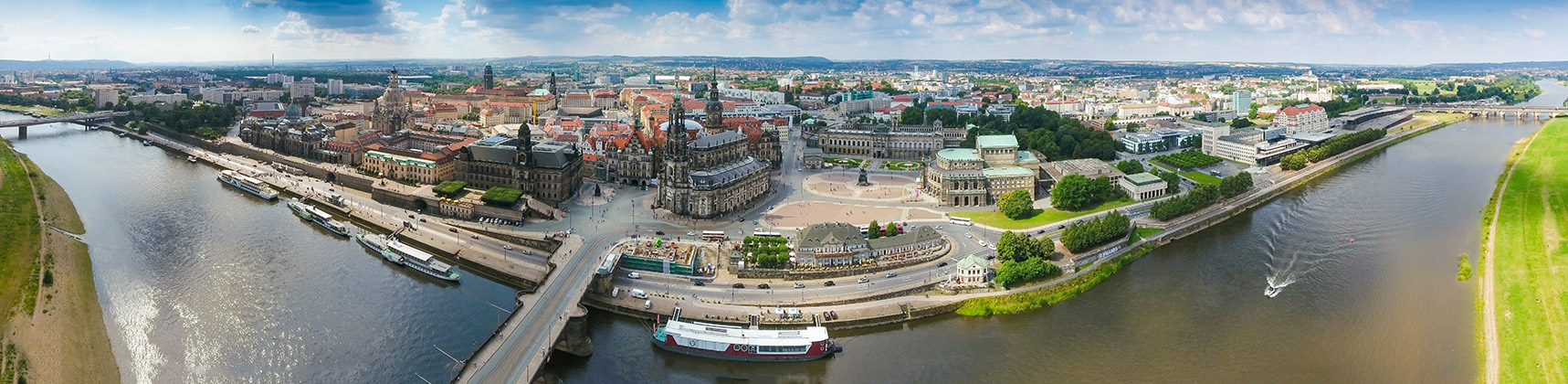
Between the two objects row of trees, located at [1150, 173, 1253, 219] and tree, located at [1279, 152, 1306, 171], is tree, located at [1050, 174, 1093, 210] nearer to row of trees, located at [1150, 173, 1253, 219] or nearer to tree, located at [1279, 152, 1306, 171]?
row of trees, located at [1150, 173, 1253, 219]

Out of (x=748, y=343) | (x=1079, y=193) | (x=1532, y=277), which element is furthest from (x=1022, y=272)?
(x=1532, y=277)

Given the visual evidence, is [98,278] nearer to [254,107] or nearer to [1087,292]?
[1087,292]

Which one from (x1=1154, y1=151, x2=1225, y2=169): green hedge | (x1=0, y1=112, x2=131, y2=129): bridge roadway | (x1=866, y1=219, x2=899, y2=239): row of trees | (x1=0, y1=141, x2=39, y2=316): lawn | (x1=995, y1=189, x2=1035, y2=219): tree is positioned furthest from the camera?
(x1=0, y1=112, x2=131, y2=129): bridge roadway

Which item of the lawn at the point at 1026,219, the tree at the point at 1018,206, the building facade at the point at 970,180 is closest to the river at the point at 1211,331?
the lawn at the point at 1026,219

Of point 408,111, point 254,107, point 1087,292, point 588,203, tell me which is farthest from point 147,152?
point 1087,292

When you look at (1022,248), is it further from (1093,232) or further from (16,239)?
(16,239)

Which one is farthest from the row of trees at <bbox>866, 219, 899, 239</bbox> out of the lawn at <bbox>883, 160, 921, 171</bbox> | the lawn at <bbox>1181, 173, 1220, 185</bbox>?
the lawn at <bbox>1181, 173, 1220, 185</bbox>
